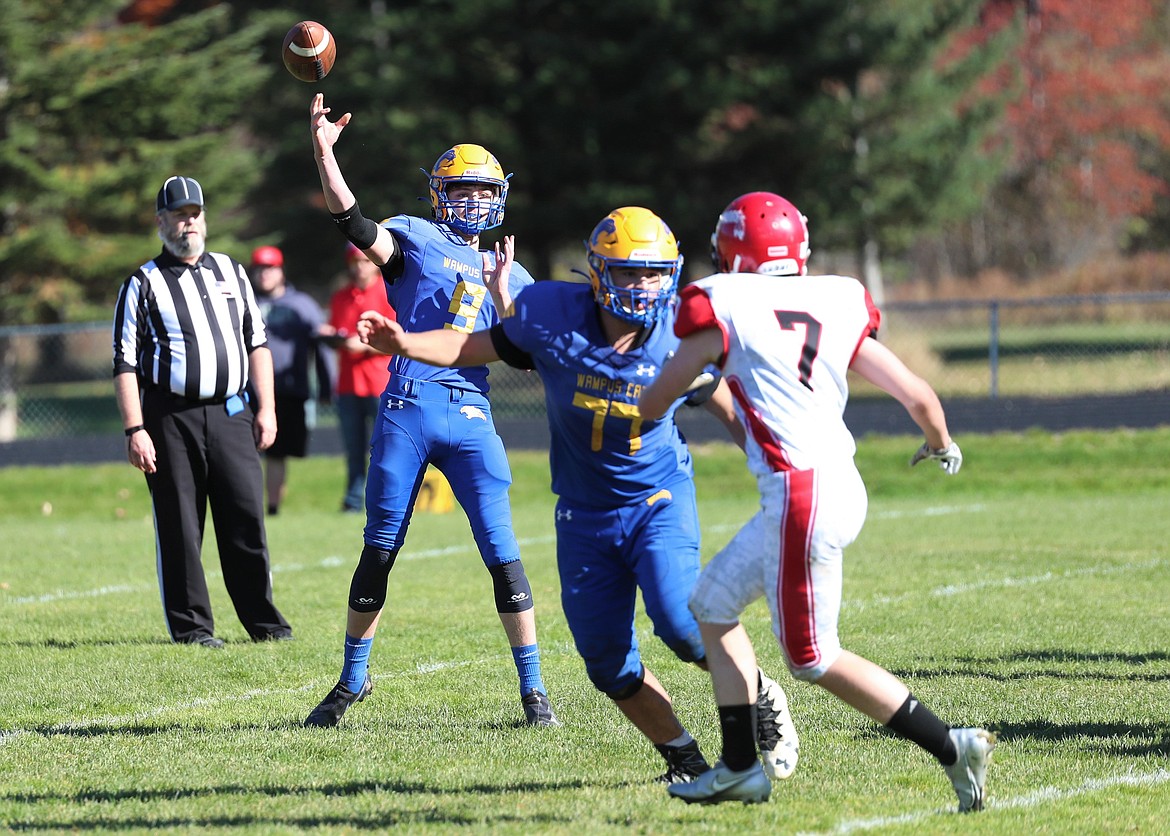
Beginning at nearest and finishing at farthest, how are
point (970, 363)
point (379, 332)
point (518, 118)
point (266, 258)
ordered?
point (379, 332), point (266, 258), point (970, 363), point (518, 118)

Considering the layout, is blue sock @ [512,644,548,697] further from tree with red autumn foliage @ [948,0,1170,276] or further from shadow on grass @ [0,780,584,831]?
tree with red autumn foliage @ [948,0,1170,276]

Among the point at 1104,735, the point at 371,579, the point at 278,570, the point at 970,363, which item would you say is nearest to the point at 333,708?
the point at 371,579

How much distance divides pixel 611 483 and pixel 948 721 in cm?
187

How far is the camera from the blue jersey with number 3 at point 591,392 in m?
4.57

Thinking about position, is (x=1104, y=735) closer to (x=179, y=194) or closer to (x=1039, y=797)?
(x=1039, y=797)

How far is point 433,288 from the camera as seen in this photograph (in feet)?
19.6

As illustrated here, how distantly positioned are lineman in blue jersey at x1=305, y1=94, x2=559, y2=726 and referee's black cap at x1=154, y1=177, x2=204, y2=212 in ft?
4.82

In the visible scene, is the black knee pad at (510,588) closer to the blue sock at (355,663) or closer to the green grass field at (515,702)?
the green grass field at (515,702)

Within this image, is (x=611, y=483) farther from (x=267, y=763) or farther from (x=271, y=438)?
(x=271, y=438)

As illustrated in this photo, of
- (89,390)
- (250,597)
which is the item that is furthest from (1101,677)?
(89,390)

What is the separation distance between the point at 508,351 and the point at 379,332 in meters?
0.41

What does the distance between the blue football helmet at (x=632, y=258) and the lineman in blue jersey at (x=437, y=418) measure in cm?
131

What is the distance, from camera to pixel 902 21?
25.9m

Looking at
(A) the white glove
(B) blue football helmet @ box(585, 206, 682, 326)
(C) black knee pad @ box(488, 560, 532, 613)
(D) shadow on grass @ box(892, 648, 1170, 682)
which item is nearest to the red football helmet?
(B) blue football helmet @ box(585, 206, 682, 326)
